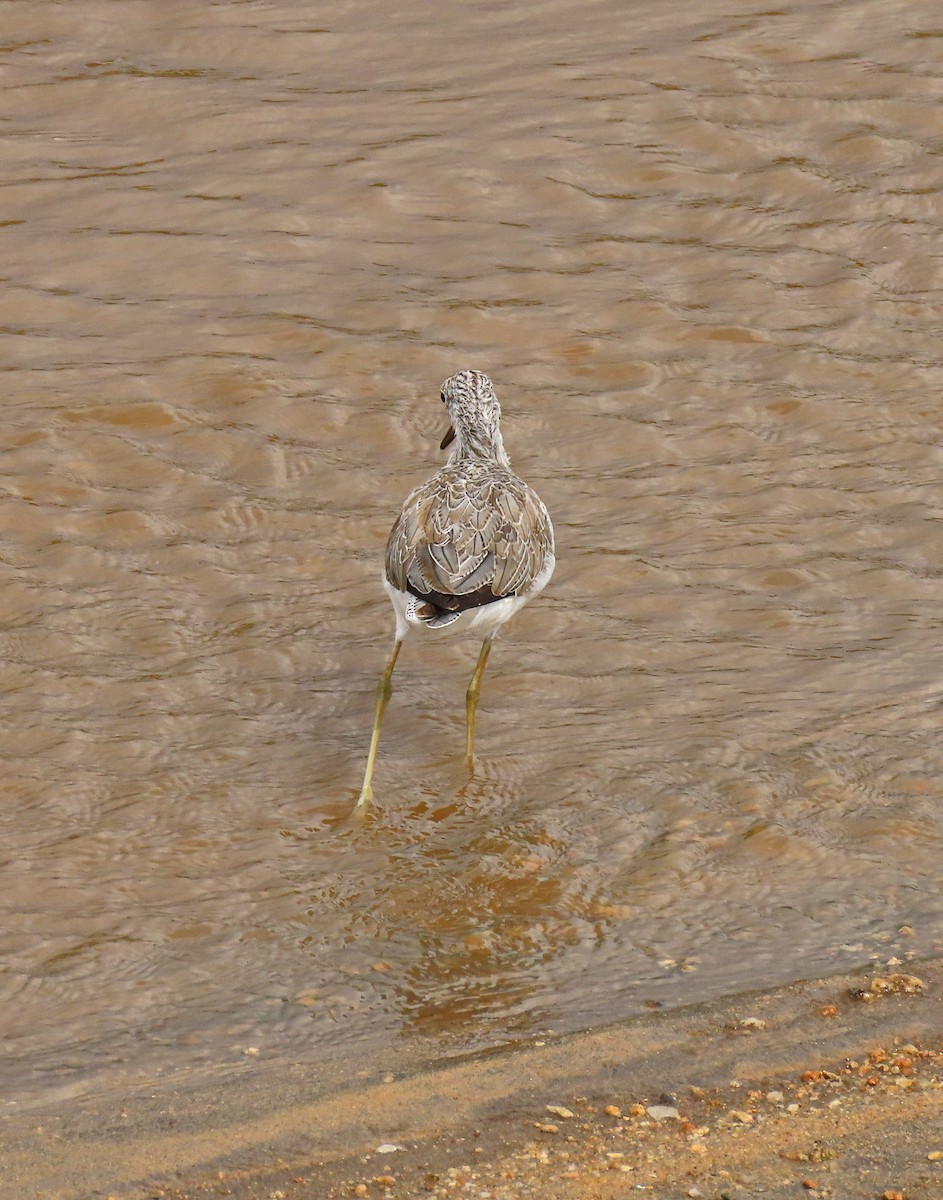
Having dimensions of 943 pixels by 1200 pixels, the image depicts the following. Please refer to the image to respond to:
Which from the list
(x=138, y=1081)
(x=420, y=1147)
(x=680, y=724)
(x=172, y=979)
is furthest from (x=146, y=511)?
(x=420, y=1147)

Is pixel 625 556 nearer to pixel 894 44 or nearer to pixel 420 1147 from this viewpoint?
pixel 420 1147

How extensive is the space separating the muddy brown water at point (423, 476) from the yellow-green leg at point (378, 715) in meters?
0.13

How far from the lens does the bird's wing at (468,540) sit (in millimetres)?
6918

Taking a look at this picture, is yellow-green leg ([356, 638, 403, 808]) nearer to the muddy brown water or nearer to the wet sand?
the muddy brown water

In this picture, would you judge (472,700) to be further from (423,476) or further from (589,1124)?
(589,1124)

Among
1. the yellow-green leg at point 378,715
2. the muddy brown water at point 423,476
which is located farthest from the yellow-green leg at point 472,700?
the yellow-green leg at point 378,715

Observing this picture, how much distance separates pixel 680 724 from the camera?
24.1 feet

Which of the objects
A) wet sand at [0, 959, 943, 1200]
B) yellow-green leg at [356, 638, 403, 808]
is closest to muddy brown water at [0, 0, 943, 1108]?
yellow-green leg at [356, 638, 403, 808]

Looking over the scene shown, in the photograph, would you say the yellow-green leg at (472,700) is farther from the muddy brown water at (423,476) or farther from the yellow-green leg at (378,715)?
the yellow-green leg at (378,715)

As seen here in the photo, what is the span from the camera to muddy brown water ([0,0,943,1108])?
19.4 ft

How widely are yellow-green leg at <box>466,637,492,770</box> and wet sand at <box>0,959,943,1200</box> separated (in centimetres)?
216

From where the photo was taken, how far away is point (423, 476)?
364 inches

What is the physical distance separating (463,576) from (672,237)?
4.82 meters

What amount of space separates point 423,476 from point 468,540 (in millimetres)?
2250
